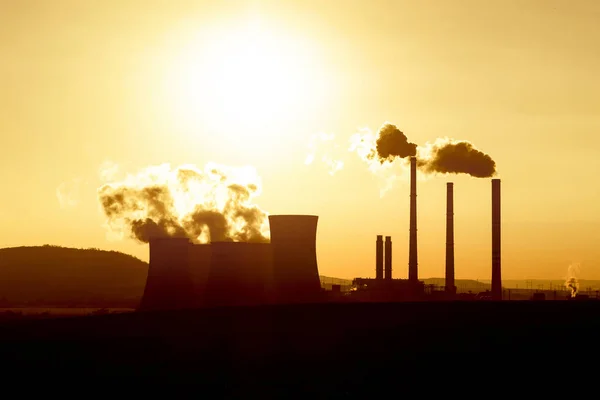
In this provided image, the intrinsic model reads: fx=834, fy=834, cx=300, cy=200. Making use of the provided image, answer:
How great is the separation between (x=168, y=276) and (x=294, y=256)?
20.9ft

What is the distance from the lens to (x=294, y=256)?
39.1 metres

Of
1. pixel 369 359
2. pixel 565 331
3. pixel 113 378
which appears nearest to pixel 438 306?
pixel 565 331

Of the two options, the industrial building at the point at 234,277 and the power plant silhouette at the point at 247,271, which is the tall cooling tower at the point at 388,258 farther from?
the industrial building at the point at 234,277

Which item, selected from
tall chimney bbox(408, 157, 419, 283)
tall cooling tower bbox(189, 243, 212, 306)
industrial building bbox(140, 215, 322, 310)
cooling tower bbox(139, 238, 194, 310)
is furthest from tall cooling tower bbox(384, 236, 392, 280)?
cooling tower bbox(139, 238, 194, 310)

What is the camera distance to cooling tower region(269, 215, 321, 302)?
39.1 meters

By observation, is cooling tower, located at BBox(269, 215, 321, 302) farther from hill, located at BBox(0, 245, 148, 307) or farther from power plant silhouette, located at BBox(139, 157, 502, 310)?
hill, located at BBox(0, 245, 148, 307)

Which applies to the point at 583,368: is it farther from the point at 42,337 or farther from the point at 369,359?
the point at 42,337

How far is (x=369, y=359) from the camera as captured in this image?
22.3 m

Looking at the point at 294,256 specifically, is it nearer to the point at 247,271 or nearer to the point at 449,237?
the point at 247,271

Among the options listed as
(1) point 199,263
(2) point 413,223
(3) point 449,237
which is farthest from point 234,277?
(3) point 449,237

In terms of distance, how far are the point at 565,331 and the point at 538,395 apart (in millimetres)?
8579

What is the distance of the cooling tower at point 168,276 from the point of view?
40438 mm

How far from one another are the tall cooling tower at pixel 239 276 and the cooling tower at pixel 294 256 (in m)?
1.11

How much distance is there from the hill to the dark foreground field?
261 ft
